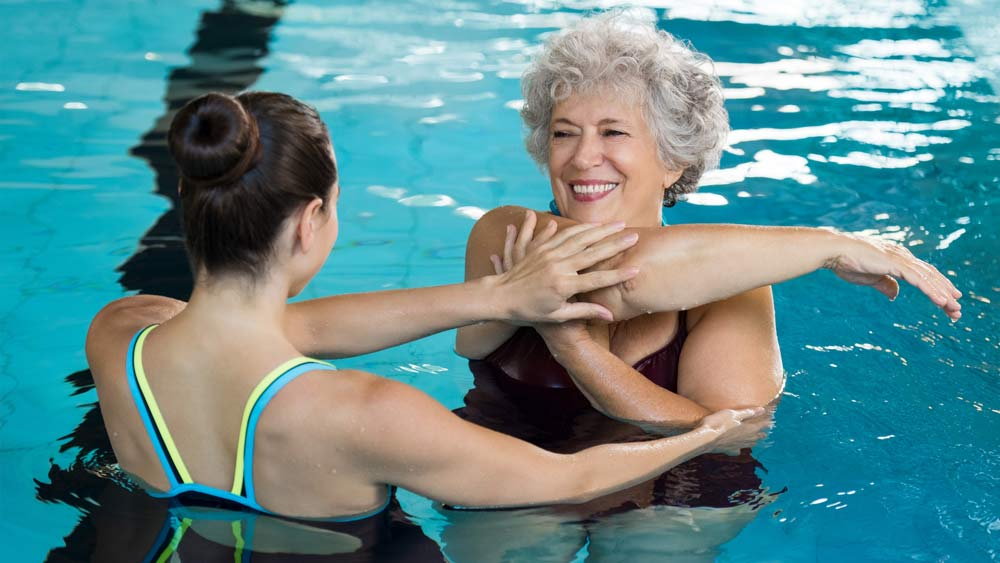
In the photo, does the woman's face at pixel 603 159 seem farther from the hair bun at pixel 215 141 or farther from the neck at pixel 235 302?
the hair bun at pixel 215 141

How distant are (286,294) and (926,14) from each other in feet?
26.6

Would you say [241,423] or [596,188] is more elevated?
[596,188]

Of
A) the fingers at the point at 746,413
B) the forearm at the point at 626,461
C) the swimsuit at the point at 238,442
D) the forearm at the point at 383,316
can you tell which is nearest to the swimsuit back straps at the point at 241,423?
the swimsuit at the point at 238,442

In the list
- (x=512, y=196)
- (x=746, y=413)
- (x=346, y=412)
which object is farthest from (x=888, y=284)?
(x=512, y=196)

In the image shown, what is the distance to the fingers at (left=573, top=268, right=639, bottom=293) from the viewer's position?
2961mm

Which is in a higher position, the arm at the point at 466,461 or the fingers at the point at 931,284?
the fingers at the point at 931,284

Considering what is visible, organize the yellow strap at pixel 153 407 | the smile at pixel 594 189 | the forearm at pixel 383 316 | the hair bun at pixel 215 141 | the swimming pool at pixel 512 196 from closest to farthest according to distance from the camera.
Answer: the hair bun at pixel 215 141, the yellow strap at pixel 153 407, the forearm at pixel 383 316, the swimming pool at pixel 512 196, the smile at pixel 594 189

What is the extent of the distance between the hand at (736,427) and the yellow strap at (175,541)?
1323 millimetres

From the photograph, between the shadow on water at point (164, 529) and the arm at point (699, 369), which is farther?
the arm at point (699, 369)

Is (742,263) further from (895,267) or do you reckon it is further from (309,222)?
(309,222)

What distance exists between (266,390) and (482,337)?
135cm

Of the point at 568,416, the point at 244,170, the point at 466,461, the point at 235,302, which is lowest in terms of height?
the point at 568,416

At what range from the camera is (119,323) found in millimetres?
2672

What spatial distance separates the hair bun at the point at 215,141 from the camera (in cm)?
210
